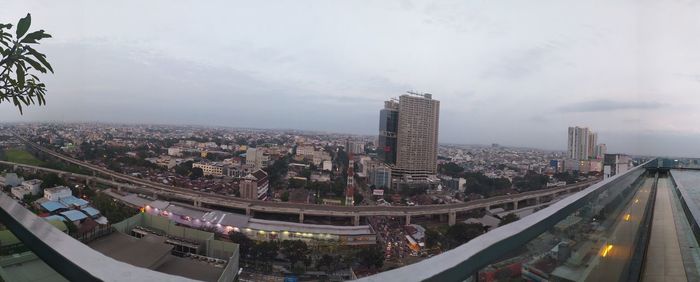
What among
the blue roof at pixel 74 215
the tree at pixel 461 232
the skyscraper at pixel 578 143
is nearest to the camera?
the blue roof at pixel 74 215

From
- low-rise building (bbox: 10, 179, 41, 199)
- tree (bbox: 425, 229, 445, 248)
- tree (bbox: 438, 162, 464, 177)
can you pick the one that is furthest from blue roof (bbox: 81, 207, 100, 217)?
tree (bbox: 438, 162, 464, 177)

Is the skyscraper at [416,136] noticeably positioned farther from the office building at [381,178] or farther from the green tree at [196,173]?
the green tree at [196,173]

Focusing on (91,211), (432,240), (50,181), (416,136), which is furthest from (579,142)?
(50,181)

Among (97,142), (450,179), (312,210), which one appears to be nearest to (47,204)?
(312,210)

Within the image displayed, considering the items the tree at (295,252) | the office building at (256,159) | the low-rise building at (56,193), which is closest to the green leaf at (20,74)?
the tree at (295,252)

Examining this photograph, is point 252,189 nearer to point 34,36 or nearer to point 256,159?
point 256,159

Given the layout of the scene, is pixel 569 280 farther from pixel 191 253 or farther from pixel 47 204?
pixel 47 204
